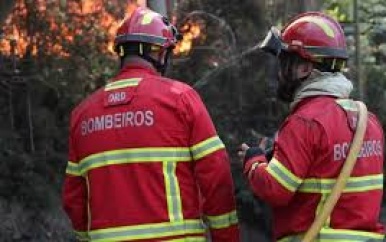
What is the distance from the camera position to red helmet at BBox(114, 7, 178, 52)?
433 cm

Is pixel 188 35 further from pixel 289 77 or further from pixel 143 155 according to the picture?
pixel 143 155

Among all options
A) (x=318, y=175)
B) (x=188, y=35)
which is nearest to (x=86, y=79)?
(x=188, y=35)

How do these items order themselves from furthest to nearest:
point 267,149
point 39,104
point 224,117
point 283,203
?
point 39,104
point 224,117
point 267,149
point 283,203

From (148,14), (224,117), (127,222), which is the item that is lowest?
(224,117)

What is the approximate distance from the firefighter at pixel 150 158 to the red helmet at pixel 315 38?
1.80 feet

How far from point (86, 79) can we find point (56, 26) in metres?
0.79

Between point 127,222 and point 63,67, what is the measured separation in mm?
7349

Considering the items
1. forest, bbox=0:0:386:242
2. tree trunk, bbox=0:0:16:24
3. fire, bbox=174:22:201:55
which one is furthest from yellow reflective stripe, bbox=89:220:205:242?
fire, bbox=174:22:201:55

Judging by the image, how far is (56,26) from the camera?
36.5 feet

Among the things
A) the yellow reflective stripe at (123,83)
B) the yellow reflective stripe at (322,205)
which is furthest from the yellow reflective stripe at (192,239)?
the yellow reflective stripe at (123,83)

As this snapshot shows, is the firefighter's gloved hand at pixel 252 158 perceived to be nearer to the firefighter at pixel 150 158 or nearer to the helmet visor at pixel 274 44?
the firefighter at pixel 150 158

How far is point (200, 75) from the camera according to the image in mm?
11031

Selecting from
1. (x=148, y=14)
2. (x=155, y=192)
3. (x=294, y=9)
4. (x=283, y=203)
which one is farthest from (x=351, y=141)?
(x=294, y=9)

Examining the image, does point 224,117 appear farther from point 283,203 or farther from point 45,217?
point 283,203
